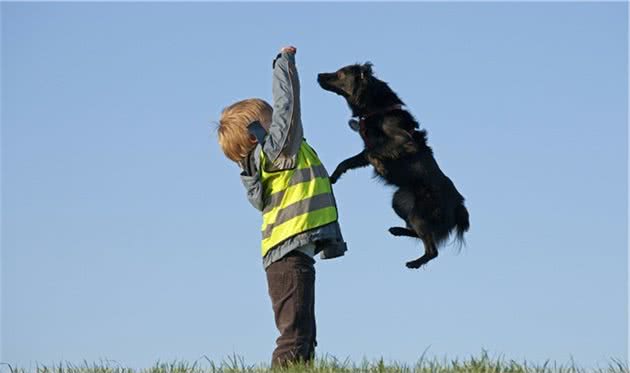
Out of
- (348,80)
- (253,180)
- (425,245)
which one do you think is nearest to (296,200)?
(253,180)

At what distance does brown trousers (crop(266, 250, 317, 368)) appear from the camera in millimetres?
5340

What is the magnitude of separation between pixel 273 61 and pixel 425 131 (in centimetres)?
237

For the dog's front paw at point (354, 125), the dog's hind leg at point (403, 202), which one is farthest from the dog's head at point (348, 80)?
the dog's hind leg at point (403, 202)

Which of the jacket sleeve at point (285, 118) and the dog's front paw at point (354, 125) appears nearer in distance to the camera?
the jacket sleeve at point (285, 118)

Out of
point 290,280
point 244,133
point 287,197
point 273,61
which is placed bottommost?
point 290,280

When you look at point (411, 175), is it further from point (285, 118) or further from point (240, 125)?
point (285, 118)

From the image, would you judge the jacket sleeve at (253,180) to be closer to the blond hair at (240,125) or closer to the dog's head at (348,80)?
the blond hair at (240,125)

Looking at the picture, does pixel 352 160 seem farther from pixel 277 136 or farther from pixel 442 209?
pixel 277 136

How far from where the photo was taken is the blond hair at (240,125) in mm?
5562

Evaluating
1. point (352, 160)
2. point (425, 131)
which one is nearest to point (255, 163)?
point (352, 160)

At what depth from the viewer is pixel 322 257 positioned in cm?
551

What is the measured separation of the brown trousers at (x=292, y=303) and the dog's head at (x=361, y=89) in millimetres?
2548

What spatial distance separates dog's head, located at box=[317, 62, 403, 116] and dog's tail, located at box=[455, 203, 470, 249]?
3.37ft

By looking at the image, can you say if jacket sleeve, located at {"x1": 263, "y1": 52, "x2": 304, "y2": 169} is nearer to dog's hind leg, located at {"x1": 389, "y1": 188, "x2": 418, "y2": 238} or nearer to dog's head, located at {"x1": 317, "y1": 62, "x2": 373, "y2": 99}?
dog's hind leg, located at {"x1": 389, "y1": 188, "x2": 418, "y2": 238}
